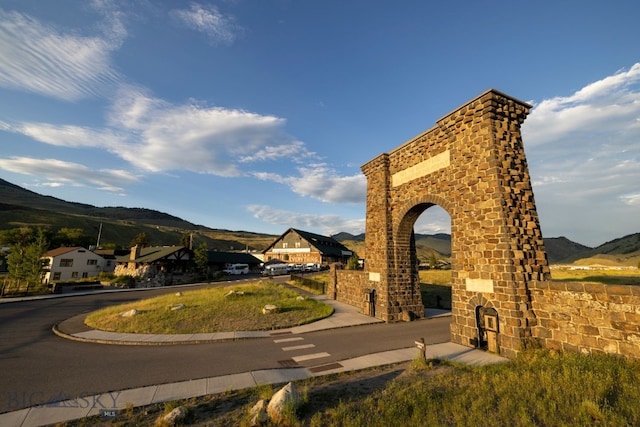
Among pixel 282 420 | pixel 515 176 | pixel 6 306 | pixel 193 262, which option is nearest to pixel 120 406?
pixel 282 420

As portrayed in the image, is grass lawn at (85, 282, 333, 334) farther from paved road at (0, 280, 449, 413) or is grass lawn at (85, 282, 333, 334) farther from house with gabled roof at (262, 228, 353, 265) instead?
house with gabled roof at (262, 228, 353, 265)

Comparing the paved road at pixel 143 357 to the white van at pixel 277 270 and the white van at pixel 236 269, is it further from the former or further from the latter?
the white van at pixel 236 269

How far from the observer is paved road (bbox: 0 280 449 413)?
7.61 m

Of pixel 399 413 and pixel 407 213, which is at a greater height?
pixel 407 213

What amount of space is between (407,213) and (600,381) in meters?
10.6

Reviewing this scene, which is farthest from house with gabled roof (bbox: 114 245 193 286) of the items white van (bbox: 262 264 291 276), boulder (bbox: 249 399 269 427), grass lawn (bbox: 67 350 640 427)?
boulder (bbox: 249 399 269 427)

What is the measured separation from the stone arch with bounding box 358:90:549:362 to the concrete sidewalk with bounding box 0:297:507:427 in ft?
6.46

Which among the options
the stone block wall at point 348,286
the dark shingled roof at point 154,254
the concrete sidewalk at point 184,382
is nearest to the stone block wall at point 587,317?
the concrete sidewalk at point 184,382

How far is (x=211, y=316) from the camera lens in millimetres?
16000

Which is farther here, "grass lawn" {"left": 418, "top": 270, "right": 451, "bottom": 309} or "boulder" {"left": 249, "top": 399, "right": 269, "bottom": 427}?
"grass lawn" {"left": 418, "top": 270, "right": 451, "bottom": 309}

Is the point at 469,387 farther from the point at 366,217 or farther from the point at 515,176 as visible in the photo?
the point at 366,217

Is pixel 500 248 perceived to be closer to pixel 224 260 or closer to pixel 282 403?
pixel 282 403

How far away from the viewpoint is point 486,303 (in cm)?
1069

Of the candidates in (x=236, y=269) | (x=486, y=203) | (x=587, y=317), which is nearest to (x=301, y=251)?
(x=236, y=269)
